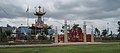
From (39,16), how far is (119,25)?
155 feet

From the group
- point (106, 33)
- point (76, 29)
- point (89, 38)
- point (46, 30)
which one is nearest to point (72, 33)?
point (76, 29)

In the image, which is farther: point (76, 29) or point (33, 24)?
point (33, 24)

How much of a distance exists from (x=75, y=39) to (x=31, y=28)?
239ft

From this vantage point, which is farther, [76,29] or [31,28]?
[31,28]

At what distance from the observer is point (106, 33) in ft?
574

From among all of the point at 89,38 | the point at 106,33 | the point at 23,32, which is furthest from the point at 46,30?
the point at 89,38

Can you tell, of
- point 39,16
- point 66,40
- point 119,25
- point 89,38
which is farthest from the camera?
point 39,16

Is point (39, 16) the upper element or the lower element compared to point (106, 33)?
upper

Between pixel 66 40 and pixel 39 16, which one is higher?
pixel 39 16

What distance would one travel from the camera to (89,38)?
10594cm

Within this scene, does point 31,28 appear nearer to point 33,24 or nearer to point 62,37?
point 33,24

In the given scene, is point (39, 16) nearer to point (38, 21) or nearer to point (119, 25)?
point (38, 21)

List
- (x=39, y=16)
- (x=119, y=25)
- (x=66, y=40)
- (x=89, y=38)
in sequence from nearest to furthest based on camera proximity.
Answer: (x=66, y=40) → (x=89, y=38) → (x=119, y=25) → (x=39, y=16)

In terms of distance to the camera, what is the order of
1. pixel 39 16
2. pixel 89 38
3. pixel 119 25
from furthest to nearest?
1. pixel 39 16
2. pixel 119 25
3. pixel 89 38
